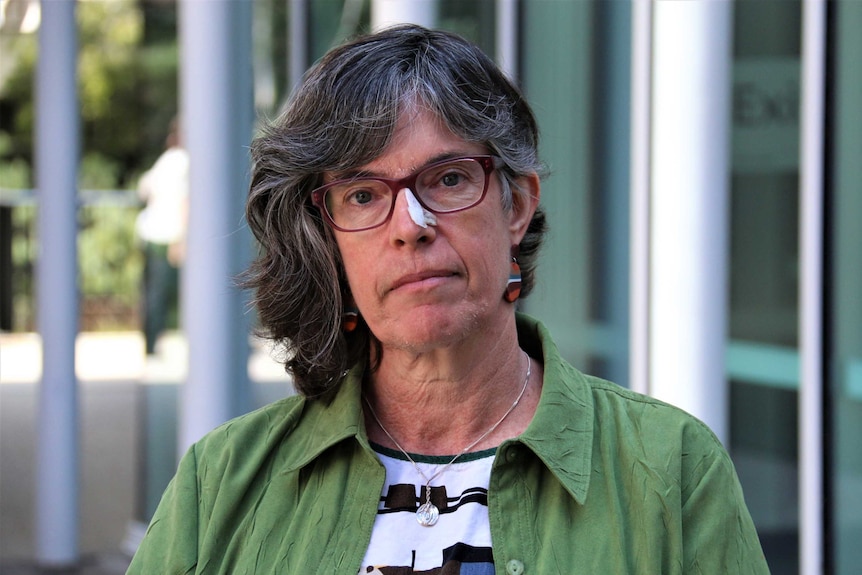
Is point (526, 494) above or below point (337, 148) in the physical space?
below

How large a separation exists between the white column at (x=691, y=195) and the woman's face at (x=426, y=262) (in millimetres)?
1774

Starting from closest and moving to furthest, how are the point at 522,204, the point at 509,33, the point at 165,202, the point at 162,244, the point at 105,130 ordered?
1. the point at 522,204
2. the point at 509,33
3. the point at 162,244
4. the point at 165,202
5. the point at 105,130

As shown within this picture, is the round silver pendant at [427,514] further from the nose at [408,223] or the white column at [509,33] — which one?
the white column at [509,33]

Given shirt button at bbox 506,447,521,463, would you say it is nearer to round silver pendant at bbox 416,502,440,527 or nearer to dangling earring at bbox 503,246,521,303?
round silver pendant at bbox 416,502,440,527

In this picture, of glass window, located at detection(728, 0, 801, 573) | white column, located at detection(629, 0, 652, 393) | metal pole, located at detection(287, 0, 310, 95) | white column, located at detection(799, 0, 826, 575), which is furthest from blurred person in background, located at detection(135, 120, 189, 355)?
white column, located at detection(799, 0, 826, 575)

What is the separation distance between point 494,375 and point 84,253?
13.7 m

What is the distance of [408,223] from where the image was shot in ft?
6.14

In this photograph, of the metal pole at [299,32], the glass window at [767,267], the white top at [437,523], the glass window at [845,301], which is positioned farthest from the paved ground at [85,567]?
the white top at [437,523]

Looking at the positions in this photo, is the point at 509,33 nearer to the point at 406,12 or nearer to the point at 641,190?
the point at 641,190

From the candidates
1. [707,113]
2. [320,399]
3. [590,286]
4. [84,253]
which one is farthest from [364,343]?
[84,253]

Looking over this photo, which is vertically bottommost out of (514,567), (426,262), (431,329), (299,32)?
(514,567)

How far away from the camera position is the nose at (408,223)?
1.87m

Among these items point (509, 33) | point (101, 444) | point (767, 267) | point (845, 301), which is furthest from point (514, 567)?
point (101, 444)

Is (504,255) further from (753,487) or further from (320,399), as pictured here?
(753,487)
